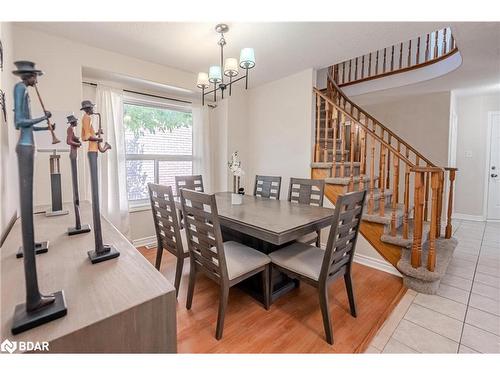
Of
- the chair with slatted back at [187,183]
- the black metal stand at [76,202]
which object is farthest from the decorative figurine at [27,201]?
the chair with slatted back at [187,183]

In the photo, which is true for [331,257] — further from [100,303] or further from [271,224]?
[100,303]

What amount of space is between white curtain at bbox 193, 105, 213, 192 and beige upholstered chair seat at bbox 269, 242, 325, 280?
2228 millimetres

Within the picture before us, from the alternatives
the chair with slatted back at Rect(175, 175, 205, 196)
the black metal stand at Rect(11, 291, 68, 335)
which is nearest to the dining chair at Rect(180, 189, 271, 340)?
the black metal stand at Rect(11, 291, 68, 335)

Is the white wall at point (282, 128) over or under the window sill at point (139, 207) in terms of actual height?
over

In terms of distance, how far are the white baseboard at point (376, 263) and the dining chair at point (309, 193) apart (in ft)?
2.09

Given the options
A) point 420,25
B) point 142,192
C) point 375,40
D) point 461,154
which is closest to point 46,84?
point 142,192

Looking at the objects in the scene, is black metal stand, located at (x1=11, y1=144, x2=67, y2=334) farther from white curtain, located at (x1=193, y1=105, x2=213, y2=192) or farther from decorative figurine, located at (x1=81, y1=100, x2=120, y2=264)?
white curtain, located at (x1=193, y1=105, x2=213, y2=192)

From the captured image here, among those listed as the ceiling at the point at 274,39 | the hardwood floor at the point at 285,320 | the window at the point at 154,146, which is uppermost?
the ceiling at the point at 274,39

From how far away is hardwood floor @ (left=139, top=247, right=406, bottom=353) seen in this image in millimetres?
1481

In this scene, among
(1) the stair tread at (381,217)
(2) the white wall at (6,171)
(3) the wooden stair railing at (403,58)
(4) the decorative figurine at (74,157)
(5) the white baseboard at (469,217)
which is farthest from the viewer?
(5) the white baseboard at (469,217)

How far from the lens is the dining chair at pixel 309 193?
241cm

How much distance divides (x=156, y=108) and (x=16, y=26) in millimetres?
1513

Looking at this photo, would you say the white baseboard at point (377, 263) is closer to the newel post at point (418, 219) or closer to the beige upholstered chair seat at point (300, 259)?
the newel post at point (418, 219)

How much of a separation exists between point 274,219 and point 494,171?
5151 millimetres
